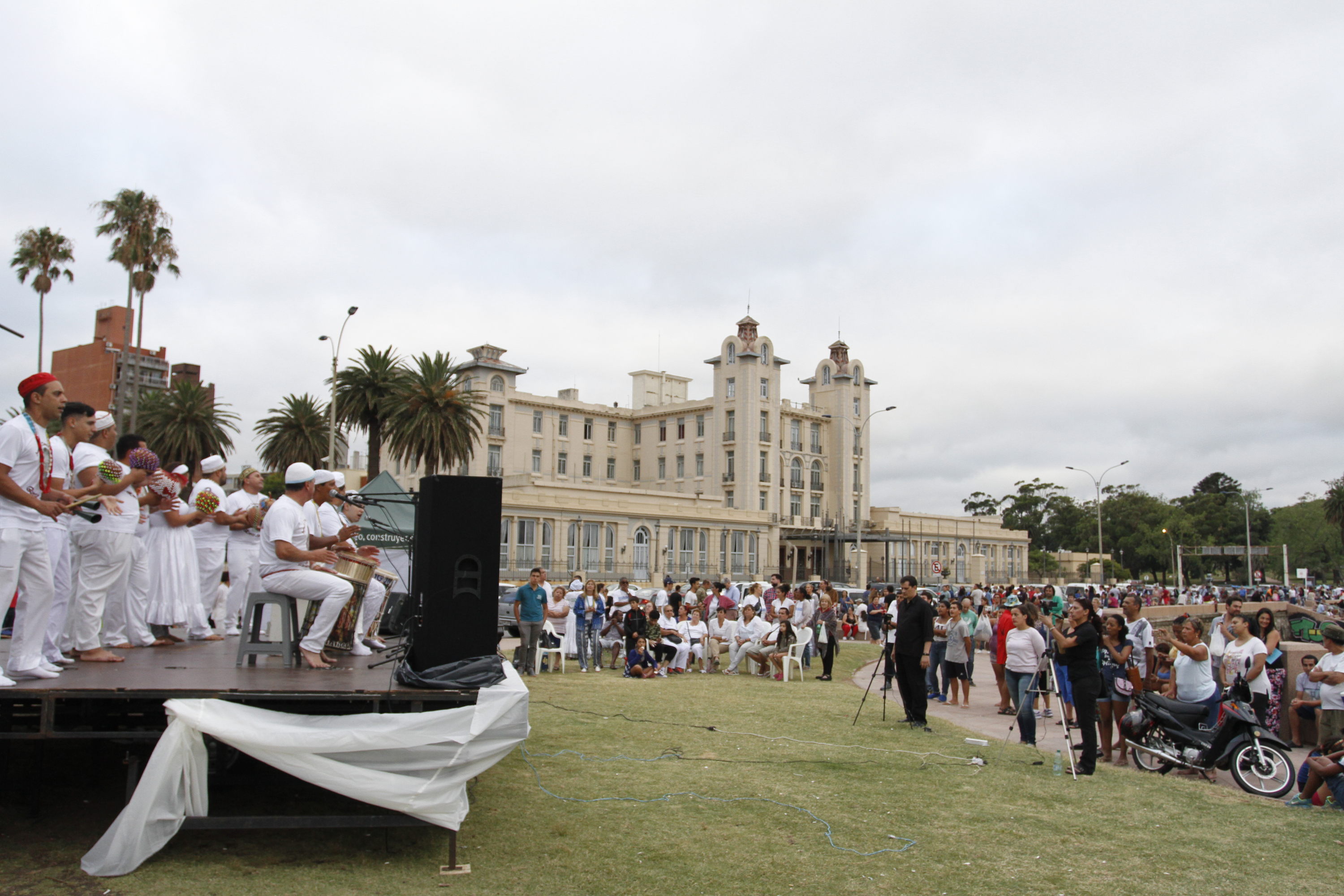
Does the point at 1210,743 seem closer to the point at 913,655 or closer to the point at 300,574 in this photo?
the point at 913,655

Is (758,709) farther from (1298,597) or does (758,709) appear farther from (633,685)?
(1298,597)

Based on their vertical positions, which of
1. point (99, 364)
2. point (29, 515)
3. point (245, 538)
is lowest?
point (245, 538)

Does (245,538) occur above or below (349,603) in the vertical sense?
above

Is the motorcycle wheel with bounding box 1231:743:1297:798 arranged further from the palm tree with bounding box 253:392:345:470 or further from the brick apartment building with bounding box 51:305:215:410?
the brick apartment building with bounding box 51:305:215:410

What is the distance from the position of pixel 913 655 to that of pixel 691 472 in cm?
6465

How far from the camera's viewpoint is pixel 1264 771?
911cm

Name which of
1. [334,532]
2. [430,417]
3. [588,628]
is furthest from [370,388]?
[334,532]

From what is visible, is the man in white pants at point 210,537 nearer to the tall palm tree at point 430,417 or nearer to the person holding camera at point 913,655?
the person holding camera at point 913,655

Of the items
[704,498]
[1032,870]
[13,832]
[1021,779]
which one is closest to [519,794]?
[13,832]

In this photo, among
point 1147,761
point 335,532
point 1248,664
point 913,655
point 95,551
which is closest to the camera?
point 95,551

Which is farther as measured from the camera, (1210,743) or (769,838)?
(1210,743)

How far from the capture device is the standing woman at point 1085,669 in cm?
934

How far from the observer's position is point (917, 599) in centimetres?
1231

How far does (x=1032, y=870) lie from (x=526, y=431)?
6860 cm
